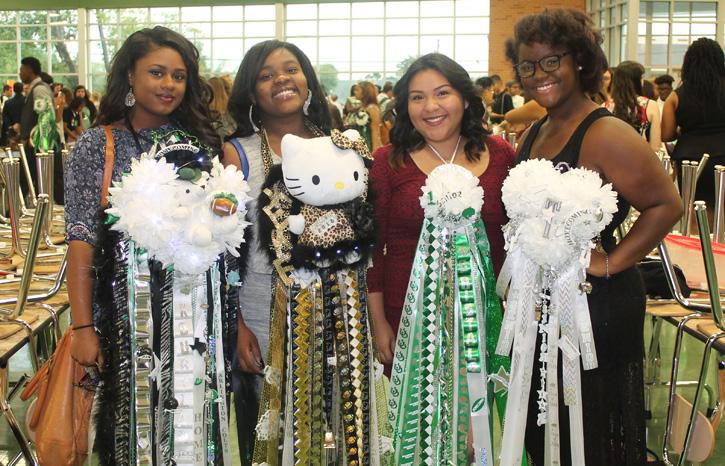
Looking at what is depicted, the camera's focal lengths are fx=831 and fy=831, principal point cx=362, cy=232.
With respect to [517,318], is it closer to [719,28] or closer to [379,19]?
[719,28]

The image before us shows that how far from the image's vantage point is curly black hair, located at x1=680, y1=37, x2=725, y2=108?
494 cm

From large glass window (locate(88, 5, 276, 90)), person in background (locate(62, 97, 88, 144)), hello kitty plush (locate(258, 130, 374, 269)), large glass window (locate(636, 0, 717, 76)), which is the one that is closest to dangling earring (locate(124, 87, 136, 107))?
hello kitty plush (locate(258, 130, 374, 269))

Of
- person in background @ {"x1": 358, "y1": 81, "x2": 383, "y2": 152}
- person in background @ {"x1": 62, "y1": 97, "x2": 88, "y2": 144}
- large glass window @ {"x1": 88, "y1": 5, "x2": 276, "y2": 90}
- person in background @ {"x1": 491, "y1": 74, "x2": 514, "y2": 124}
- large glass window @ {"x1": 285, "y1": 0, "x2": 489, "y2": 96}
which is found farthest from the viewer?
large glass window @ {"x1": 88, "y1": 5, "x2": 276, "y2": 90}

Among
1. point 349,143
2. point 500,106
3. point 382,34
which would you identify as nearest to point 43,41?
point 382,34

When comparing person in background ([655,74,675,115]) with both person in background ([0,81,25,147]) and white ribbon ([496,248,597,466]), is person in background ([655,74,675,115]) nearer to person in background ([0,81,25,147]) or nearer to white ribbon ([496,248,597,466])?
person in background ([0,81,25,147])

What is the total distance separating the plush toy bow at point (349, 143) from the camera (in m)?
2.34

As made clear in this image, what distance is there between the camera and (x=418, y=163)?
2586 millimetres

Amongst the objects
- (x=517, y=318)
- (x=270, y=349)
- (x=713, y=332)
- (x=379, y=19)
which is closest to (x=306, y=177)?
(x=270, y=349)

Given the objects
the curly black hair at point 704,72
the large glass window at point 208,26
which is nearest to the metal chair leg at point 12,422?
the curly black hair at point 704,72

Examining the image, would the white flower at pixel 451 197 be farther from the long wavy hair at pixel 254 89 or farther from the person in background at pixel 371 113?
the person in background at pixel 371 113

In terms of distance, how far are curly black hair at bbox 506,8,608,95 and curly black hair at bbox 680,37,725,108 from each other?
112 inches

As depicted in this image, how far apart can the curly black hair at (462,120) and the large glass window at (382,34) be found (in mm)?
17041

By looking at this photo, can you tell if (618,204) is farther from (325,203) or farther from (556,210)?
(325,203)

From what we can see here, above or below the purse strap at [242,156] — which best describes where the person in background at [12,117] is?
above
